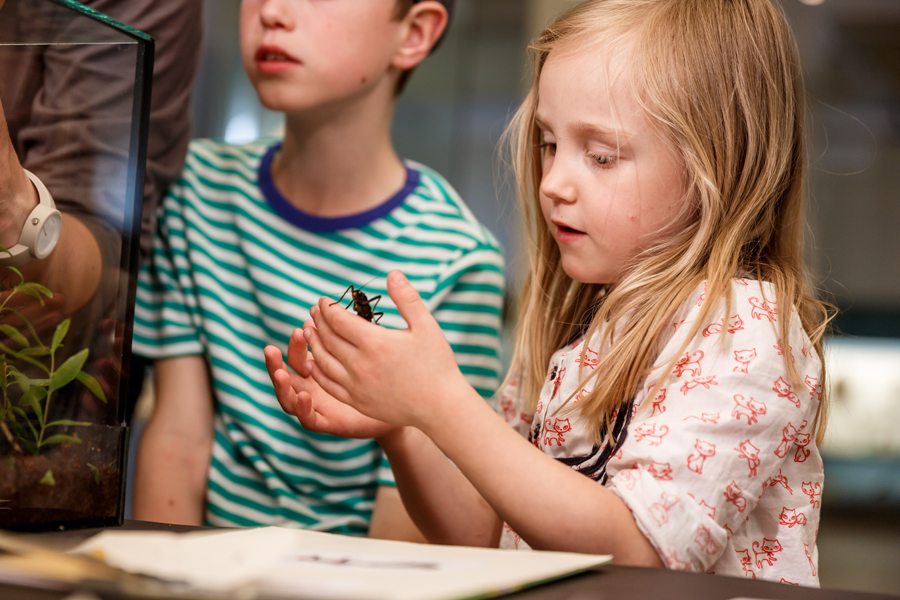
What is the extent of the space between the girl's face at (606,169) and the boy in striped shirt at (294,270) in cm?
31

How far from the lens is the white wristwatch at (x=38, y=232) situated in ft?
1.86

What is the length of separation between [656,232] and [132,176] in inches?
19.2

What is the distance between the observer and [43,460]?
542mm

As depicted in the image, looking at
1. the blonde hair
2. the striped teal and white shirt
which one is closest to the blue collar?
the striped teal and white shirt

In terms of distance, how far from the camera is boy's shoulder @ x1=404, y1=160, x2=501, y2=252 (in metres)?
1.10

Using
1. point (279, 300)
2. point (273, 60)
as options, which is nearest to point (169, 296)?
point (279, 300)

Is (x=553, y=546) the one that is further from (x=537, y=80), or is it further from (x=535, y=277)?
(x=537, y=80)

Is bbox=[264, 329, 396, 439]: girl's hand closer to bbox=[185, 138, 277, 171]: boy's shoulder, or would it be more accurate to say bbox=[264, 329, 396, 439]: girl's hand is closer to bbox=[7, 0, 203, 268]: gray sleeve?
bbox=[7, 0, 203, 268]: gray sleeve

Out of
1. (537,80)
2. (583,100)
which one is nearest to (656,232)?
(583,100)

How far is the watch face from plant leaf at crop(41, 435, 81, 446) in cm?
14

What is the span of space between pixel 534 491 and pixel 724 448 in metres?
0.16

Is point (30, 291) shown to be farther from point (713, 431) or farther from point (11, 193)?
point (713, 431)

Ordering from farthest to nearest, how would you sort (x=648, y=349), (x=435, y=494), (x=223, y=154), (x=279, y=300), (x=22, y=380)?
(x=223, y=154), (x=279, y=300), (x=435, y=494), (x=648, y=349), (x=22, y=380)

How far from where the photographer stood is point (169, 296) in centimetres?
108
